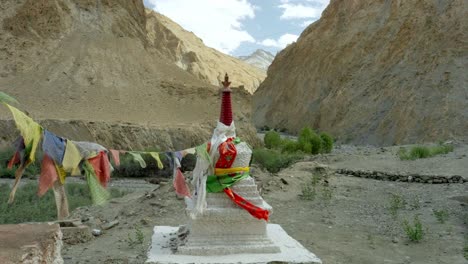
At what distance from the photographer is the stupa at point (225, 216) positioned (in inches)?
230

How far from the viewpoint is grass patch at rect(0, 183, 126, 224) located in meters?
10.4

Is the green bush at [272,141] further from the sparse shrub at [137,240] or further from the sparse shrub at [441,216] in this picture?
the sparse shrub at [137,240]

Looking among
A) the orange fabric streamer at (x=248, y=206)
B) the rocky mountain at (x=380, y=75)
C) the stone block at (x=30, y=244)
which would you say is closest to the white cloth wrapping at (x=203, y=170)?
the orange fabric streamer at (x=248, y=206)

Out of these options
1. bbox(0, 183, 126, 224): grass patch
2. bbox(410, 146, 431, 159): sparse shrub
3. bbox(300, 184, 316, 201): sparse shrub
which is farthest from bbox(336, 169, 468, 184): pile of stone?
bbox(0, 183, 126, 224): grass patch

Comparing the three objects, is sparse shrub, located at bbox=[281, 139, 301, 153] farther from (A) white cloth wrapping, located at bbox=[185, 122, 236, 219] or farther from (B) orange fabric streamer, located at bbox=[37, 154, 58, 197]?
(B) orange fabric streamer, located at bbox=[37, 154, 58, 197]

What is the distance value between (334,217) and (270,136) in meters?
15.6

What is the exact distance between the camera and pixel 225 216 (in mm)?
5969

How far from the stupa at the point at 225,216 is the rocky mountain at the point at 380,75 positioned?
67.8 ft

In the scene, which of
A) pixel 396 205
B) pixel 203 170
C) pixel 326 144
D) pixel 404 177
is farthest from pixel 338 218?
pixel 326 144

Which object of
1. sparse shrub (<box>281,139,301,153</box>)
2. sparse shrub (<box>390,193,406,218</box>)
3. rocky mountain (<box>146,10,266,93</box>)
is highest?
rocky mountain (<box>146,10,266,93</box>)

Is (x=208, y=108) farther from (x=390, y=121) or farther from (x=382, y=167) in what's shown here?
(x=382, y=167)

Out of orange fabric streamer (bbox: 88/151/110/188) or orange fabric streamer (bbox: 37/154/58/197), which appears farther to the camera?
orange fabric streamer (bbox: 88/151/110/188)

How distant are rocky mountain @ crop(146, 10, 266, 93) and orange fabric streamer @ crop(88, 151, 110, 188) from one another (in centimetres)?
5551

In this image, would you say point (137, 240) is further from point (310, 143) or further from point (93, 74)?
point (93, 74)
